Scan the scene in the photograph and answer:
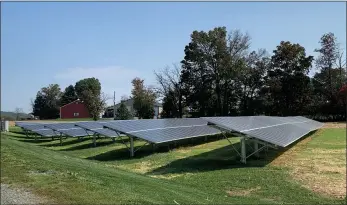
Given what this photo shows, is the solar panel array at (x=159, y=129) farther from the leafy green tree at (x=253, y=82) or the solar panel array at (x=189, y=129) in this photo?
the leafy green tree at (x=253, y=82)

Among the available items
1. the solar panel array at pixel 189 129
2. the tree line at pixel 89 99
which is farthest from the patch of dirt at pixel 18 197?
the tree line at pixel 89 99

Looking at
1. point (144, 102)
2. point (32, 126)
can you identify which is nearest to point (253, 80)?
point (144, 102)

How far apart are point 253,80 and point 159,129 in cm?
3889

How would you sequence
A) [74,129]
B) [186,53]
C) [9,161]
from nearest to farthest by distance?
[9,161] < [74,129] < [186,53]

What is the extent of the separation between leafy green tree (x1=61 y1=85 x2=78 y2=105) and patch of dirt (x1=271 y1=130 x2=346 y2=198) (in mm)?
94270

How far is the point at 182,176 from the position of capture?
14234 mm

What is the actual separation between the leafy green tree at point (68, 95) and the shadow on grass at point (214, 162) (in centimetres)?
9337

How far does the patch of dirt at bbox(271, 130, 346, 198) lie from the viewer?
12141 mm

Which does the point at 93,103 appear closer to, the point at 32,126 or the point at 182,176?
the point at 32,126

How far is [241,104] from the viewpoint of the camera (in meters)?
61.0

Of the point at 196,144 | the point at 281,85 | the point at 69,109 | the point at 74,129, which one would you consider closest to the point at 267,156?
the point at 196,144

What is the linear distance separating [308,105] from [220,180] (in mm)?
46161

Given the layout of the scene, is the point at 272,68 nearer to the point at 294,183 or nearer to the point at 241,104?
the point at 241,104

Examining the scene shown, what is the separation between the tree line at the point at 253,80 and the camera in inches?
2194
